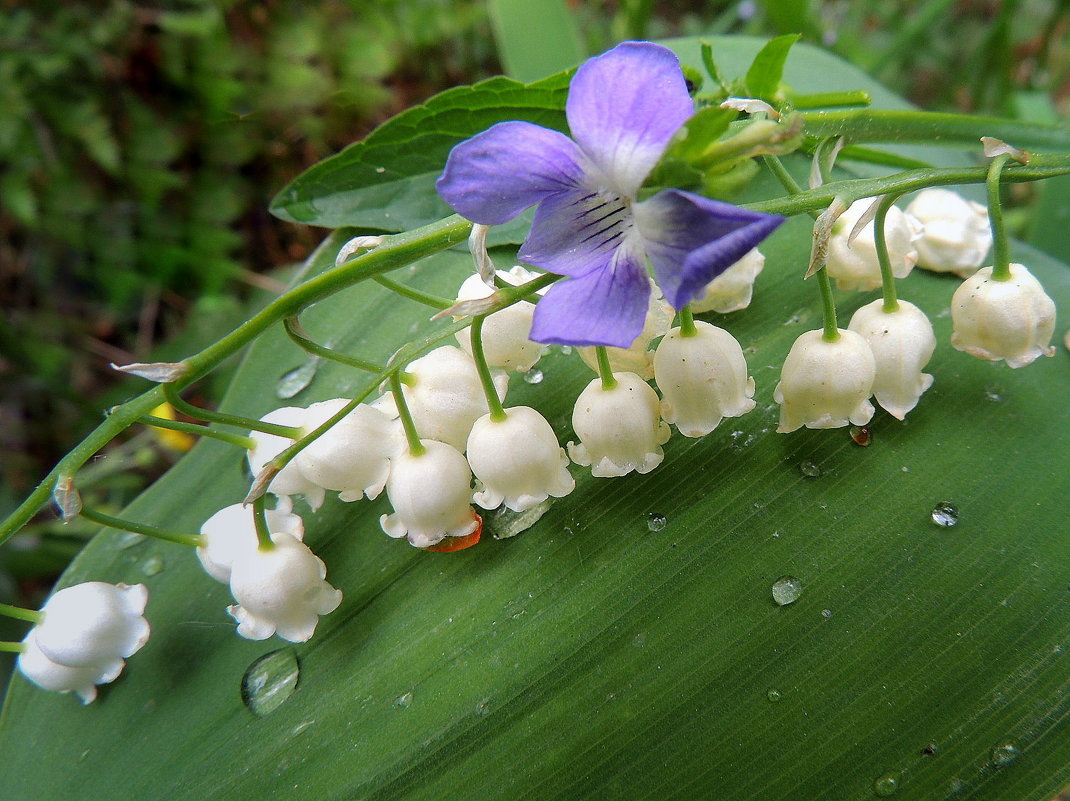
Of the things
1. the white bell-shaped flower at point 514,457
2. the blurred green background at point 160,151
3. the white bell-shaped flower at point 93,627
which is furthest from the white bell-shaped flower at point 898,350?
the blurred green background at point 160,151

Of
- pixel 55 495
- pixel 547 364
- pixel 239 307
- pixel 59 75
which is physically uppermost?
pixel 59 75

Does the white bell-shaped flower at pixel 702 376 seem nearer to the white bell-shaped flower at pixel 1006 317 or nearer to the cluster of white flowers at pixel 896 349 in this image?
the cluster of white flowers at pixel 896 349

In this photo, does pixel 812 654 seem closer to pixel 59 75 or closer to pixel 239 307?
pixel 239 307

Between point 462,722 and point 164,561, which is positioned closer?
point 462,722

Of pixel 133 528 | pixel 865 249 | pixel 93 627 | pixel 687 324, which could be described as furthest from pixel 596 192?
pixel 93 627

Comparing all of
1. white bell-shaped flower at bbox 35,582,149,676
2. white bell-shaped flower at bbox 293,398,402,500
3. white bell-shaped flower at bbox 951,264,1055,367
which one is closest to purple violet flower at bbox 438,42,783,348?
white bell-shaped flower at bbox 293,398,402,500

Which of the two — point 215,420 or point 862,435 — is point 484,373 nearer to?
point 215,420

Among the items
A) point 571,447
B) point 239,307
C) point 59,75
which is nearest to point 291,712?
point 571,447
